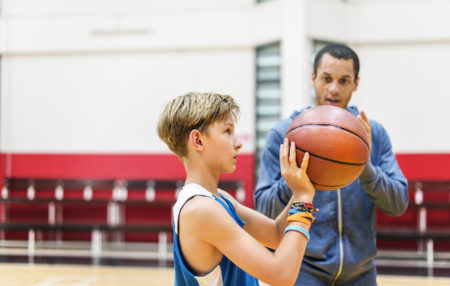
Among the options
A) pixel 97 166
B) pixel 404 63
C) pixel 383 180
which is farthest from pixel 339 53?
pixel 97 166

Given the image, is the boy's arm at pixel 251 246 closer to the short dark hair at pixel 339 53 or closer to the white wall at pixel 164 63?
the short dark hair at pixel 339 53

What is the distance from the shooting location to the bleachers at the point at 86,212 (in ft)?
23.2

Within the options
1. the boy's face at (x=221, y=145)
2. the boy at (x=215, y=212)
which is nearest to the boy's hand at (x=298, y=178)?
the boy at (x=215, y=212)

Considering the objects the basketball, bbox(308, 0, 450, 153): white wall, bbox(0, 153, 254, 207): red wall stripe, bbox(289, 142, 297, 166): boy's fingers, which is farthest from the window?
bbox(289, 142, 297, 166): boy's fingers

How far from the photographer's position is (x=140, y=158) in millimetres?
7582

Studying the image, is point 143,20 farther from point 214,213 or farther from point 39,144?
point 214,213

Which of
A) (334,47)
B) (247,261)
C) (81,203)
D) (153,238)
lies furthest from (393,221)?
(247,261)

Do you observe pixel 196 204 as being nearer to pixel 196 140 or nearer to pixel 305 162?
pixel 196 140

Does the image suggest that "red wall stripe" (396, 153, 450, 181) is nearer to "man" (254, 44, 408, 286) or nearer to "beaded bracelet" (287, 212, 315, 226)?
"man" (254, 44, 408, 286)

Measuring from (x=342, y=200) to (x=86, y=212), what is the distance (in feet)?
20.6

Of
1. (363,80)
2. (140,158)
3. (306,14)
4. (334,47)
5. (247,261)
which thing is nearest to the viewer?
(247,261)

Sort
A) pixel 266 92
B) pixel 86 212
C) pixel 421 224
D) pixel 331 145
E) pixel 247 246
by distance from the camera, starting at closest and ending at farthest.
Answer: pixel 247 246
pixel 331 145
pixel 421 224
pixel 266 92
pixel 86 212

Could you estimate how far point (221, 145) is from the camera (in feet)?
4.53

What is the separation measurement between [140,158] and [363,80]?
3.52 metres
